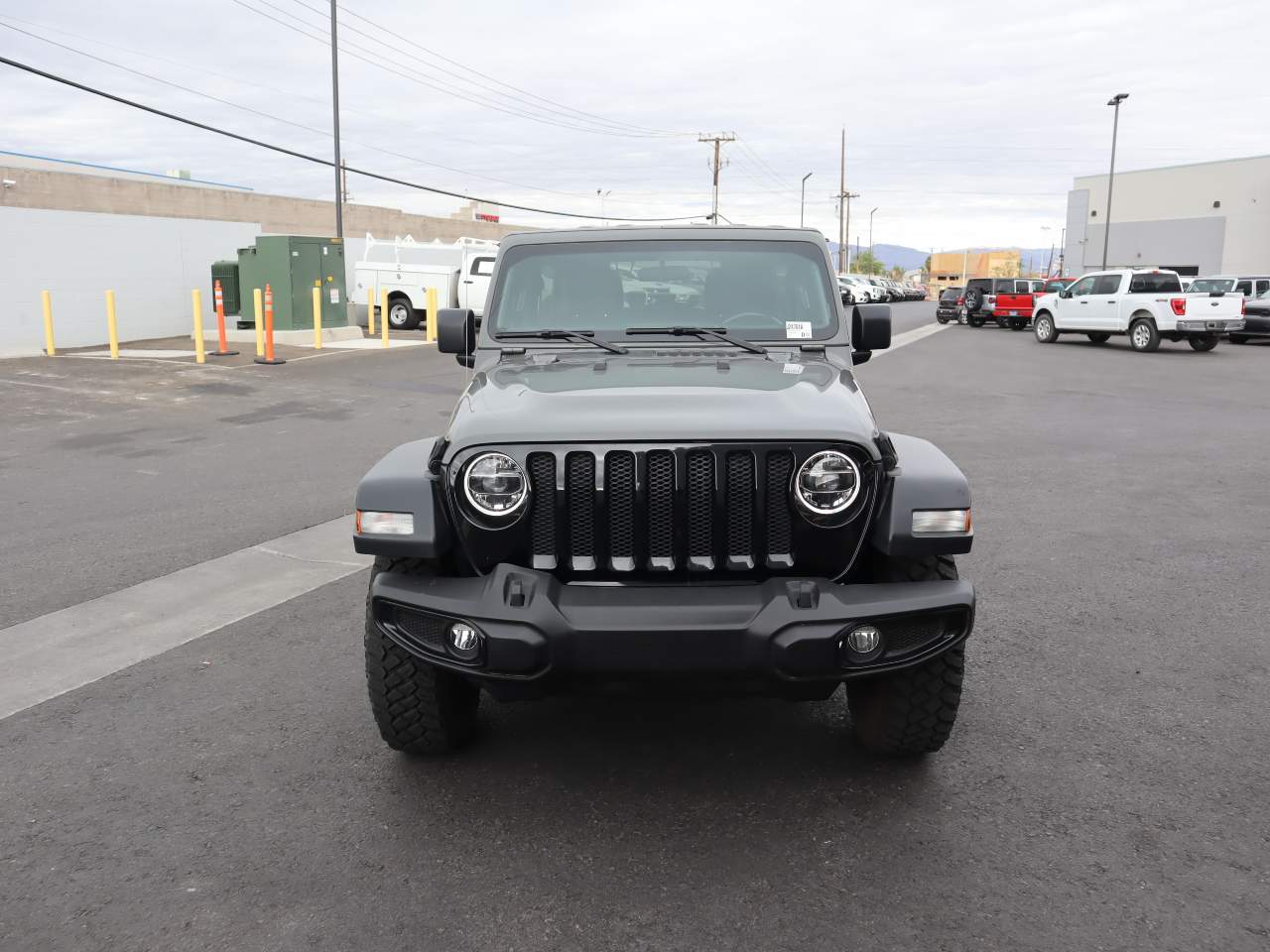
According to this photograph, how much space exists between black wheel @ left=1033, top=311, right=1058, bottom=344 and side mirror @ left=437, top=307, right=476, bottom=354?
2576 centimetres

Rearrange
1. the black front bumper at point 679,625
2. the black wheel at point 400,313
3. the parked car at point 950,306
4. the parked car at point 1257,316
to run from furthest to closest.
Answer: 1. the parked car at point 950,306
2. the black wheel at point 400,313
3. the parked car at point 1257,316
4. the black front bumper at point 679,625

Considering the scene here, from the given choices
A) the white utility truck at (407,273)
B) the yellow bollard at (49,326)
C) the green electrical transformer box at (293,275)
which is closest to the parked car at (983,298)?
the white utility truck at (407,273)

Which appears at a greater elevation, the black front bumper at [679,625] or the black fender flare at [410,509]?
the black fender flare at [410,509]

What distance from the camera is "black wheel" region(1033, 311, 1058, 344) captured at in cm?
2780

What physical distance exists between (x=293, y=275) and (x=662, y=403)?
20.8 metres

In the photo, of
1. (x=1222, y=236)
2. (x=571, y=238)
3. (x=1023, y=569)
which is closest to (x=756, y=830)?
(x=571, y=238)

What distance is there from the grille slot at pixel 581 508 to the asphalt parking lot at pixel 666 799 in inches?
22.4

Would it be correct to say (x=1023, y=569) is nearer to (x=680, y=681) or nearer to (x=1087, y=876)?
(x=1087, y=876)

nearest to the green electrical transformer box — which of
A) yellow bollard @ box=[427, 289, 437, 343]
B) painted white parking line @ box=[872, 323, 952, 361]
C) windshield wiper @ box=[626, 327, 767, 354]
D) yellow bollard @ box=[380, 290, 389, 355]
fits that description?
yellow bollard @ box=[380, 290, 389, 355]

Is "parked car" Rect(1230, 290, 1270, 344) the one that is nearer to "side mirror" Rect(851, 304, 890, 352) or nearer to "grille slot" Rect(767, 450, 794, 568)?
"side mirror" Rect(851, 304, 890, 352)

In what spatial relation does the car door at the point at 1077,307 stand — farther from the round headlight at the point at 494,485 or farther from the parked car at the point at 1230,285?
the round headlight at the point at 494,485

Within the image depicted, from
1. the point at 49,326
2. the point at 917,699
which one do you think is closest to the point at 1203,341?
the point at 49,326

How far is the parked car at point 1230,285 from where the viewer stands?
24.7 meters

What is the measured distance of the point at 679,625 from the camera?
296 cm
